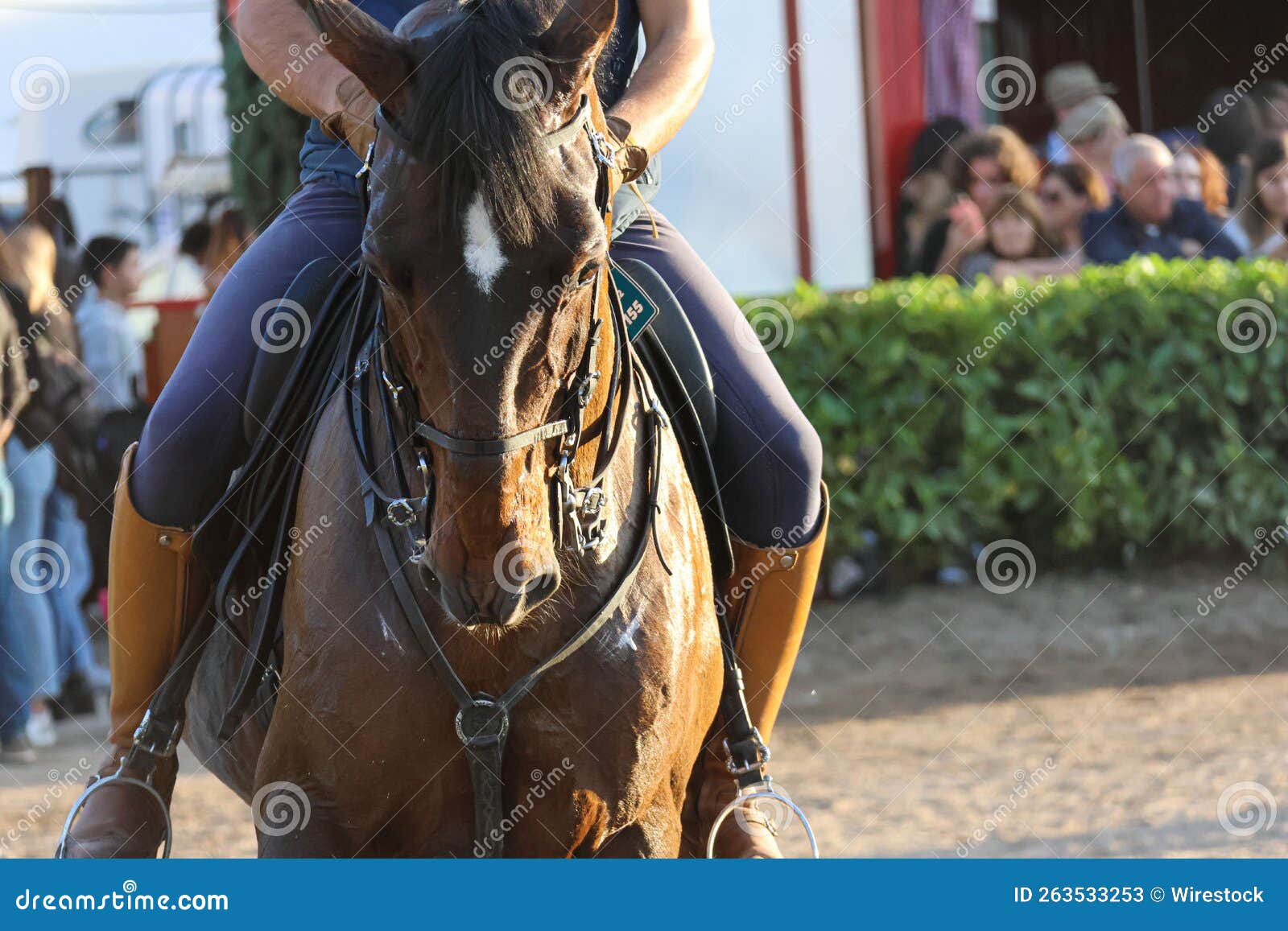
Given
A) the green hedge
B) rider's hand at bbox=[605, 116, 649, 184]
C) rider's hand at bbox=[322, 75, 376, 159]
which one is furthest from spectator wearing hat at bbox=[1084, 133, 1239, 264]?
rider's hand at bbox=[322, 75, 376, 159]

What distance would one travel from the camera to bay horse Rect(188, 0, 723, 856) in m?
2.15

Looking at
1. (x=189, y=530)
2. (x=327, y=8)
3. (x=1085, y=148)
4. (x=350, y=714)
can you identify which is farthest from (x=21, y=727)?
(x=1085, y=148)

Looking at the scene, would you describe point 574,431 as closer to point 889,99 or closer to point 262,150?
point 262,150

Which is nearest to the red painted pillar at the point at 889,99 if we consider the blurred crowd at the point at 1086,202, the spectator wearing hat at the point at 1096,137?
the blurred crowd at the point at 1086,202

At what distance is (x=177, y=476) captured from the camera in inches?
119

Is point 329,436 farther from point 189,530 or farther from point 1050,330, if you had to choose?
point 1050,330

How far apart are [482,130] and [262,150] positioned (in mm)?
6054

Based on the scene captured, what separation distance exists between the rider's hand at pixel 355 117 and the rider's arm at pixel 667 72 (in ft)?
1.45

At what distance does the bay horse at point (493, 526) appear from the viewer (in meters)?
2.15

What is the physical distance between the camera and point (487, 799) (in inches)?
104

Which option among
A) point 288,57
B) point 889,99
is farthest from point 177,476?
point 889,99

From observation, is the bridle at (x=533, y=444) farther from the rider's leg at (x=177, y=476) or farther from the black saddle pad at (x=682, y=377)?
the rider's leg at (x=177, y=476)
